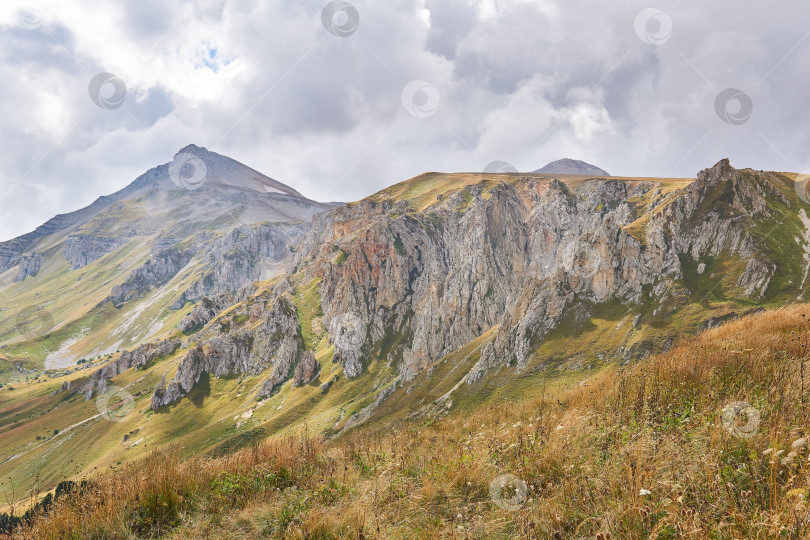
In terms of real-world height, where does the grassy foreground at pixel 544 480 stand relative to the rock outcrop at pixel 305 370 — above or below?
above

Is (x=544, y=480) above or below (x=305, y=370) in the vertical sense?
above

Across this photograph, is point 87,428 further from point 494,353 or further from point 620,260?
point 620,260

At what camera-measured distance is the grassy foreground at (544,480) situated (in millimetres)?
4340

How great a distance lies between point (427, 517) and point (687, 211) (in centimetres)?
13922

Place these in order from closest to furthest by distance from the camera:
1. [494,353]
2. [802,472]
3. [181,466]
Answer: [802,472]
[181,466]
[494,353]

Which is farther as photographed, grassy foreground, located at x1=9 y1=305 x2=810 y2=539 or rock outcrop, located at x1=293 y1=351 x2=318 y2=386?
rock outcrop, located at x1=293 y1=351 x2=318 y2=386

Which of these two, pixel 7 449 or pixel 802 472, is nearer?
pixel 802 472

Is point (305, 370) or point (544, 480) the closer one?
point (544, 480)

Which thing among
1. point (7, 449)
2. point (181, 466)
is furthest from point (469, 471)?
point (7, 449)

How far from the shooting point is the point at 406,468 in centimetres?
738

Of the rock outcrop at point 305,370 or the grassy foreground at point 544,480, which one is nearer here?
the grassy foreground at point 544,480

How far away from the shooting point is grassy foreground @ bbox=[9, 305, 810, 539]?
4340mm

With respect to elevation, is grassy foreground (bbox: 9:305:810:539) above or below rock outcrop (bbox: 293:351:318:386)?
above

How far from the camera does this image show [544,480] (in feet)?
20.0
